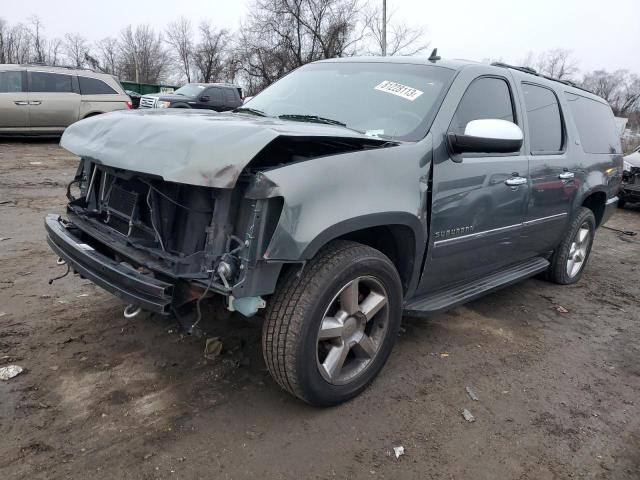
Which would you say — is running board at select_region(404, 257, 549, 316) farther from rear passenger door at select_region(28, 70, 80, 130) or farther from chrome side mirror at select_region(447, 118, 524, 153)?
rear passenger door at select_region(28, 70, 80, 130)

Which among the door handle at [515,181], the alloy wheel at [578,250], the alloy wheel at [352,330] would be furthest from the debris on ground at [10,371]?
the alloy wheel at [578,250]

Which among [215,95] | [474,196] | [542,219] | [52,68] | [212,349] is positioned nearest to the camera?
[212,349]

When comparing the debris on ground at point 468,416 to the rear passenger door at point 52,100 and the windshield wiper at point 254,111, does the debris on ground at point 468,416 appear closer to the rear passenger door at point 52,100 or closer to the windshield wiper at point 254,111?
the windshield wiper at point 254,111

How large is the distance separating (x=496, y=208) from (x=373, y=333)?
129cm

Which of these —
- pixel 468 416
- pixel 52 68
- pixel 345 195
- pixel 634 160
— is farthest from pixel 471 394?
pixel 52 68

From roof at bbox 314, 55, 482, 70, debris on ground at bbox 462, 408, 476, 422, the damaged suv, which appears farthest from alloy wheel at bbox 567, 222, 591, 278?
debris on ground at bbox 462, 408, 476, 422

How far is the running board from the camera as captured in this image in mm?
3140

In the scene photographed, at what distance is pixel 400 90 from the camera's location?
10.7 feet

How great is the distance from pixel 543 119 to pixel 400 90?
154 centimetres

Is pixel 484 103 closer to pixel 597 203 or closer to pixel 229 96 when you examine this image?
pixel 597 203

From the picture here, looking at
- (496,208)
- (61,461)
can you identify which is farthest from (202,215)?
(496,208)

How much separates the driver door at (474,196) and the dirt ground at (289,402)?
24.9 inches

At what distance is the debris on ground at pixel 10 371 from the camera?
9.09 ft

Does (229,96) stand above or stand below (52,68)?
below
